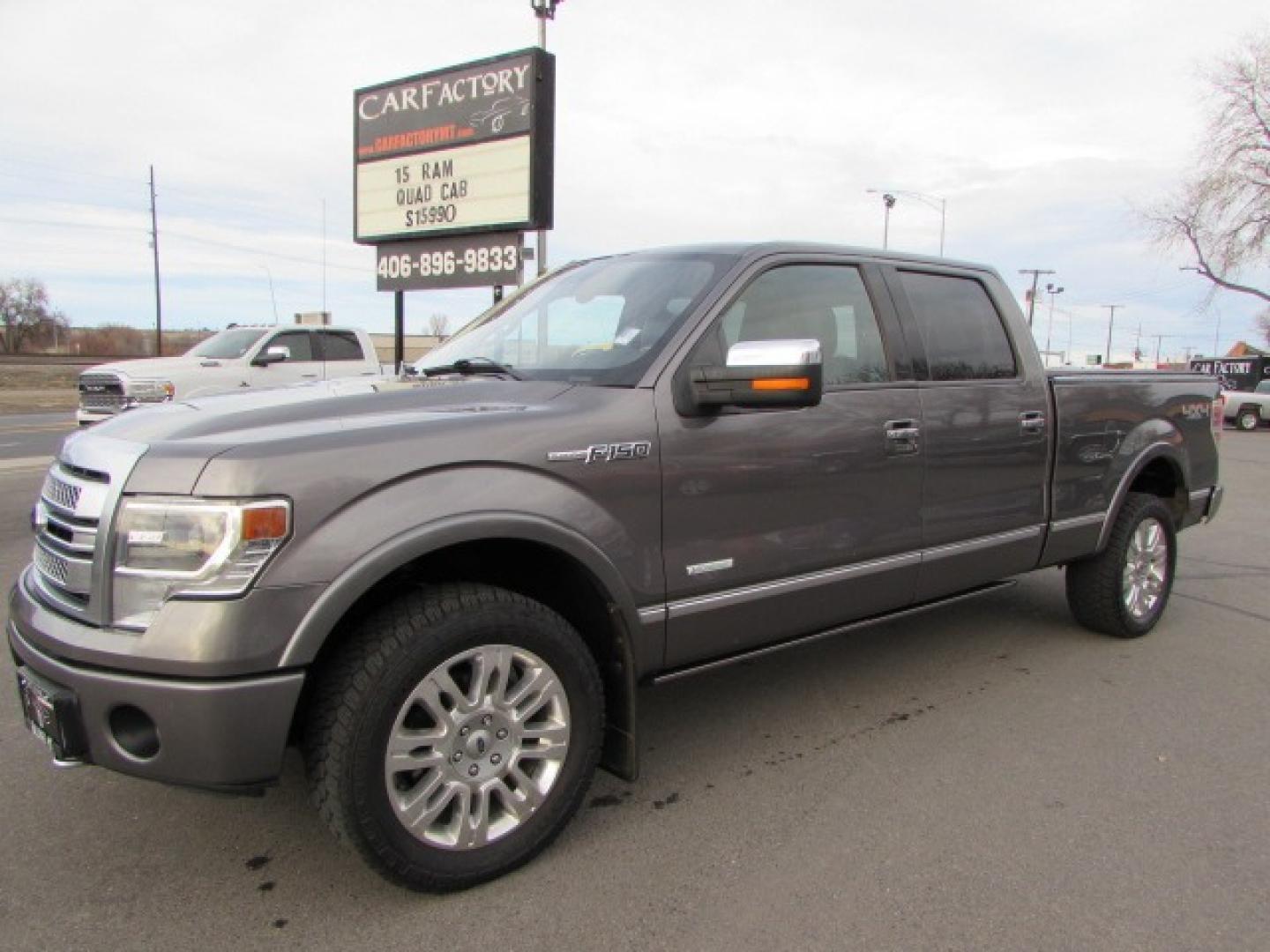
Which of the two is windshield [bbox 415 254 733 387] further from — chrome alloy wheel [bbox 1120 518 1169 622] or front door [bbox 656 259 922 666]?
chrome alloy wheel [bbox 1120 518 1169 622]

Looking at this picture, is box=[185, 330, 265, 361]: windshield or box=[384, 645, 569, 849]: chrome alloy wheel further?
box=[185, 330, 265, 361]: windshield

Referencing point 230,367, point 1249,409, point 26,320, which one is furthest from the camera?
point 26,320

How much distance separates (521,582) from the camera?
9.34 feet

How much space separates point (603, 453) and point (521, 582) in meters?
0.49

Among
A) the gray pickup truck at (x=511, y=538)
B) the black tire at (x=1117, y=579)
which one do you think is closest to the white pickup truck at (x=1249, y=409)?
the black tire at (x=1117, y=579)

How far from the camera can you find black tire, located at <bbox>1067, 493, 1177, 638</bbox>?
4.81 meters

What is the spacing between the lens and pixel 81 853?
9.10 ft

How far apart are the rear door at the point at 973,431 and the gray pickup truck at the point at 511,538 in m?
0.02

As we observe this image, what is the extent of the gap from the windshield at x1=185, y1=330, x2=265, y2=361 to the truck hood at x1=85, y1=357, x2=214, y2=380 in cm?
26

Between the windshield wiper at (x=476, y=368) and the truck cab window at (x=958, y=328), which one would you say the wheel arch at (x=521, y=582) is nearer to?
the windshield wiper at (x=476, y=368)

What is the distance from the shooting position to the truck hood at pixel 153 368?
1301 centimetres

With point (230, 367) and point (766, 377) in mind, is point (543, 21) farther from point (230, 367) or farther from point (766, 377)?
point (766, 377)

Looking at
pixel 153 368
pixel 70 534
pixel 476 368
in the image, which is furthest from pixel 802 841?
pixel 153 368

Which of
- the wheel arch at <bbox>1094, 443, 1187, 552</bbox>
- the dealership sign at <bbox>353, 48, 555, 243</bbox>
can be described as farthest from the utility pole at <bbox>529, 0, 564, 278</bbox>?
the wheel arch at <bbox>1094, 443, 1187, 552</bbox>
